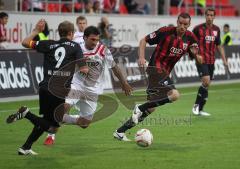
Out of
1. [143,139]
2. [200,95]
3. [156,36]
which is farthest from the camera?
[200,95]

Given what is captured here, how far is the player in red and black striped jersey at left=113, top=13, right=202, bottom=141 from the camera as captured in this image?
13.6 meters

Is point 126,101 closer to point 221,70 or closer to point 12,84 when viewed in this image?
point 12,84

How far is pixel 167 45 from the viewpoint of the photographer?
1405cm

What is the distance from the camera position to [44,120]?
11.7 m

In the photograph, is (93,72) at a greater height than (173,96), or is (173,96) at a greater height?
(93,72)

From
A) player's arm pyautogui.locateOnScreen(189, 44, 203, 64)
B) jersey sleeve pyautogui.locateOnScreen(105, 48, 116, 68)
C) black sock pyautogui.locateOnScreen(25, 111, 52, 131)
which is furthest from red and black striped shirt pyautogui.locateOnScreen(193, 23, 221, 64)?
black sock pyautogui.locateOnScreen(25, 111, 52, 131)

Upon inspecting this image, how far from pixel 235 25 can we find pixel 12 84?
712 inches

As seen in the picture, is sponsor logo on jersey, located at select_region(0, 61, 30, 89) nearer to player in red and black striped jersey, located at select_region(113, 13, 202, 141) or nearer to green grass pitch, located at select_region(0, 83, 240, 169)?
green grass pitch, located at select_region(0, 83, 240, 169)

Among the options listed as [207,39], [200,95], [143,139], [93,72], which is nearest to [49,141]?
[93,72]

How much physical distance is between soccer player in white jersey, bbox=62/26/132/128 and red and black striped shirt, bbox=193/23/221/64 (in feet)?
17.6

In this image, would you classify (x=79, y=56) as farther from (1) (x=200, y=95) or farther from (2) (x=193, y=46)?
(1) (x=200, y=95)

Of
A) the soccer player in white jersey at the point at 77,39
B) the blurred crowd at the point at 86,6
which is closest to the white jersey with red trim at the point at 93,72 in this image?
the soccer player in white jersey at the point at 77,39

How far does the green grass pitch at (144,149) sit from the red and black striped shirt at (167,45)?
1417 mm

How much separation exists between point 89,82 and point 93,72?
198 mm
